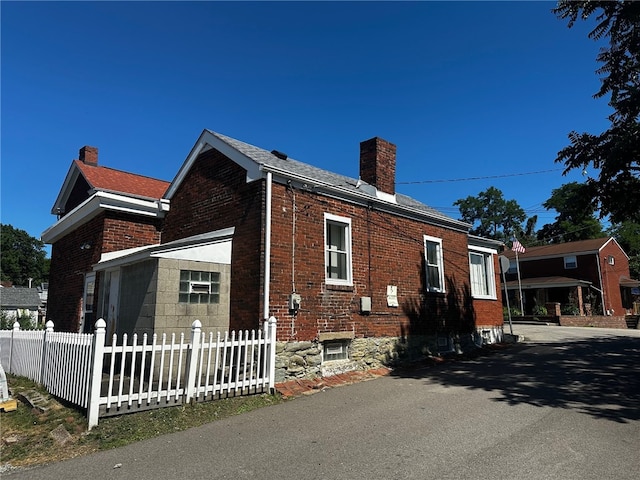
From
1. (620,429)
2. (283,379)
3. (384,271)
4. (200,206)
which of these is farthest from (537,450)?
(200,206)

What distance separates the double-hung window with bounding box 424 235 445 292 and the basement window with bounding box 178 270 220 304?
6854 mm

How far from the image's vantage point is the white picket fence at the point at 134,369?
247 inches

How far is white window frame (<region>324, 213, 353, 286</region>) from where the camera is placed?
35.0 ft

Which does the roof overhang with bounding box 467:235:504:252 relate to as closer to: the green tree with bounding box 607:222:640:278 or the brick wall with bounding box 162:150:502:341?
the brick wall with bounding box 162:150:502:341

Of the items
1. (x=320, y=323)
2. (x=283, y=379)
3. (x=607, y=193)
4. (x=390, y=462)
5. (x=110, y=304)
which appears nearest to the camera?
(x=390, y=462)

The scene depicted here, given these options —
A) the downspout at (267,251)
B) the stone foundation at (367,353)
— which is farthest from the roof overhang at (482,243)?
the downspout at (267,251)

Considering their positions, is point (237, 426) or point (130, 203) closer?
point (237, 426)

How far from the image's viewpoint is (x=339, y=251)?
1103 cm

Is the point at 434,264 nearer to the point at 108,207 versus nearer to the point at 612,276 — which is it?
the point at 108,207

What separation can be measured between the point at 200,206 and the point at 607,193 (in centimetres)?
1309

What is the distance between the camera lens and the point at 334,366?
10195 mm

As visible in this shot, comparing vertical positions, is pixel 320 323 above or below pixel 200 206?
below

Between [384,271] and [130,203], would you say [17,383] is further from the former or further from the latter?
[384,271]

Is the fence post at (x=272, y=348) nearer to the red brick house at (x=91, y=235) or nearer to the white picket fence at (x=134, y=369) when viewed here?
the white picket fence at (x=134, y=369)
